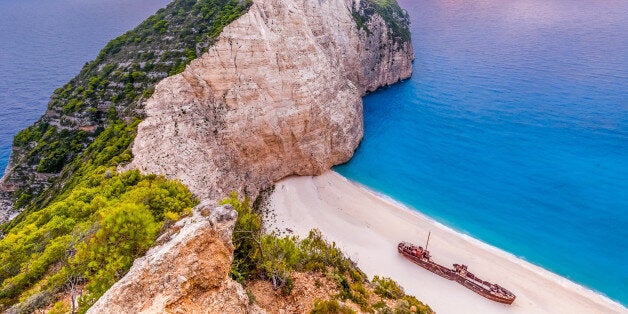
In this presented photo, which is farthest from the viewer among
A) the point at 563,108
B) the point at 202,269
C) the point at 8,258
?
the point at 563,108

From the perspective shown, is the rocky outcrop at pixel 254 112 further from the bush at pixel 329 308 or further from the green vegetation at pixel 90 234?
the bush at pixel 329 308

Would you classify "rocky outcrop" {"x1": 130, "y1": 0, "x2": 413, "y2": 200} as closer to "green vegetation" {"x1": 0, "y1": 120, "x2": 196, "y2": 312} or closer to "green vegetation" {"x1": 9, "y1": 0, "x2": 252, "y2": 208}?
"green vegetation" {"x1": 9, "y1": 0, "x2": 252, "y2": 208}

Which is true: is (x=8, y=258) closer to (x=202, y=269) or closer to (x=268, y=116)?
(x=202, y=269)

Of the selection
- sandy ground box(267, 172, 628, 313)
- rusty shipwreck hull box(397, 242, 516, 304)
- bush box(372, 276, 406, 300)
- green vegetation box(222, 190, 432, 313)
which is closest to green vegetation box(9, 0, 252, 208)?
sandy ground box(267, 172, 628, 313)

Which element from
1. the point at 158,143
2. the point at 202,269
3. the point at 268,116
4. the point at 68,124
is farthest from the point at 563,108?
the point at 68,124

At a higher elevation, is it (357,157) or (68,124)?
(68,124)

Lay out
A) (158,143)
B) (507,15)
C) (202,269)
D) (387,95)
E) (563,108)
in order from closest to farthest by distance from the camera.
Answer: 1. (202,269)
2. (158,143)
3. (563,108)
4. (387,95)
5. (507,15)

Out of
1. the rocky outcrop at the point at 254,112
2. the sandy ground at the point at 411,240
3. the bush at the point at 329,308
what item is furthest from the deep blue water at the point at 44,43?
the bush at the point at 329,308
